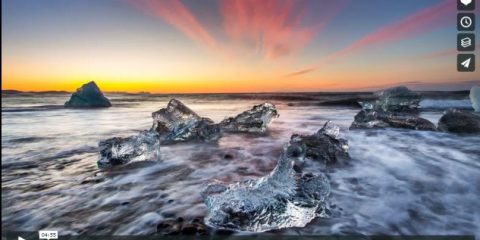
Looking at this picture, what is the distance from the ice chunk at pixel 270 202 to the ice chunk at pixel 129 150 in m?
1.75

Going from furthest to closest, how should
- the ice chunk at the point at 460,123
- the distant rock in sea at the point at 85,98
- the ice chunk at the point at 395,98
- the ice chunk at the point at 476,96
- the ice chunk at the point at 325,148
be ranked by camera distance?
the distant rock in sea at the point at 85,98, the ice chunk at the point at 395,98, the ice chunk at the point at 476,96, the ice chunk at the point at 460,123, the ice chunk at the point at 325,148

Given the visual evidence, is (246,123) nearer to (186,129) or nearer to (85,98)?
(186,129)

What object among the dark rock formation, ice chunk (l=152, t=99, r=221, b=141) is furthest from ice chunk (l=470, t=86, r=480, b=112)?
the dark rock formation

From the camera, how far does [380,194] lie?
2.63m

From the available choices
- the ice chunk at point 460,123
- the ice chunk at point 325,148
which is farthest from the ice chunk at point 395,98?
the ice chunk at point 325,148

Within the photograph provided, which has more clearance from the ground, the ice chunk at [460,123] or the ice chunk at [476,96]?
the ice chunk at [476,96]

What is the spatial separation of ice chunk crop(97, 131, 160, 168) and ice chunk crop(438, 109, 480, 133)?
566 cm

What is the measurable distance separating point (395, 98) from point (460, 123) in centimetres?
692

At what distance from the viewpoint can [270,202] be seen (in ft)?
7.23

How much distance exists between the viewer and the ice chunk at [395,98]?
508 inches

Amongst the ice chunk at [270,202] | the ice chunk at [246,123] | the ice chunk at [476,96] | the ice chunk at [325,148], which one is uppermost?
the ice chunk at [476,96]

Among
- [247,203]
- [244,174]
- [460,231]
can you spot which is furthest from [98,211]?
[460,231]

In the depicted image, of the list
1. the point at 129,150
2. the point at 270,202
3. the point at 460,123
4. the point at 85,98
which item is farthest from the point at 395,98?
the point at 85,98
